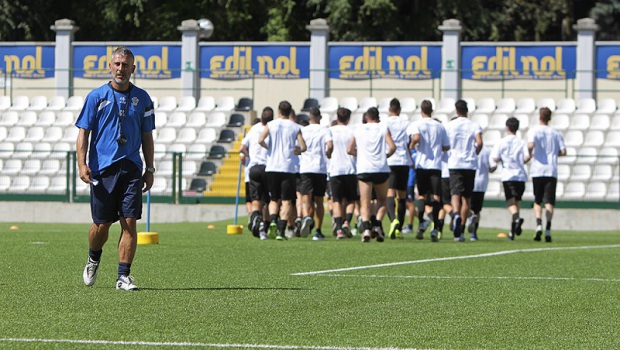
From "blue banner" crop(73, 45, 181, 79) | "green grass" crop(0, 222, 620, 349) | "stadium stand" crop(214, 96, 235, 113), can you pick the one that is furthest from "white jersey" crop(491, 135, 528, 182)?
"blue banner" crop(73, 45, 181, 79)

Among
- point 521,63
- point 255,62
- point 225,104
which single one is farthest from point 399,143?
point 255,62

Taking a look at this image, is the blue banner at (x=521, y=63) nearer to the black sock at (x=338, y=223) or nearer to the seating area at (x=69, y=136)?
the seating area at (x=69, y=136)

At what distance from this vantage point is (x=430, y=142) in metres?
19.4

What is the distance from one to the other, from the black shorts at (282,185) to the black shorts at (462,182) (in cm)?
233

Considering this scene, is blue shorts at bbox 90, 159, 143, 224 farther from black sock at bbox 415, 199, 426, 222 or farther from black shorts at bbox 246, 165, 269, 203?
black sock at bbox 415, 199, 426, 222

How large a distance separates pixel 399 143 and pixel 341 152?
35.2 inches

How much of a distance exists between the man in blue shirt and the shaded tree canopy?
114ft

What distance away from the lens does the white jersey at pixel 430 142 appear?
764 inches

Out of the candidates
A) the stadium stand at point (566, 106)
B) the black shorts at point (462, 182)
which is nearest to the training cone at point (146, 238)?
the black shorts at point (462, 182)

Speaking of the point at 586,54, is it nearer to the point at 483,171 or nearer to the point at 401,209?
the point at 483,171

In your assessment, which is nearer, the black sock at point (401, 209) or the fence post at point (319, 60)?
the black sock at point (401, 209)

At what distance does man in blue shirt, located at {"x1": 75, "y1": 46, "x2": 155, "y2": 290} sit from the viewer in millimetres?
10062

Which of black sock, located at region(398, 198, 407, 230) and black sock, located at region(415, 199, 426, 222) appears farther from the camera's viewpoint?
black sock, located at region(415, 199, 426, 222)

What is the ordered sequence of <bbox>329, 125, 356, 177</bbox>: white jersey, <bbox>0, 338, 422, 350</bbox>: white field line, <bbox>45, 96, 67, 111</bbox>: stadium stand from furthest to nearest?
<bbox>45, 96, 67, 111</bbox>: stadium stand → <bbox>329, 125, 356, 177</bbox>: white jersey → <bbox>0, 338, 422, 350</bbox>: white field line
